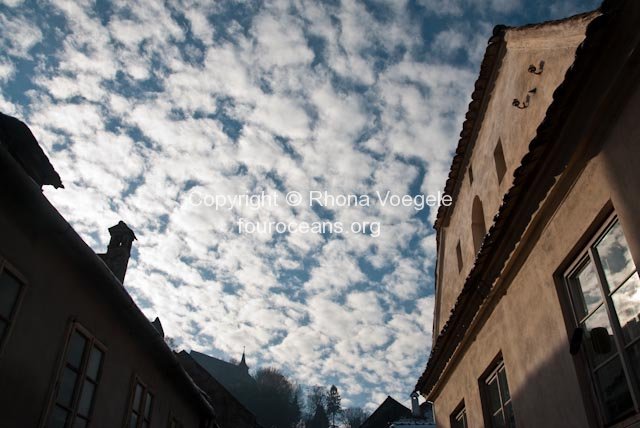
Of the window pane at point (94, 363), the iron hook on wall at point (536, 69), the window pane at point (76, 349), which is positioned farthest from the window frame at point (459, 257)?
the window pane at point (76, 349)

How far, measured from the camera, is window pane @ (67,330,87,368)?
8571mm

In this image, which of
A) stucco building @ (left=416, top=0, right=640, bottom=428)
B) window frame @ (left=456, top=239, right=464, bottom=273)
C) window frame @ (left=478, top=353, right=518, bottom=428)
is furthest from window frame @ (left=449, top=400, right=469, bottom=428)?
window frame @ (left=456, top=239, right=464, bottom=273)

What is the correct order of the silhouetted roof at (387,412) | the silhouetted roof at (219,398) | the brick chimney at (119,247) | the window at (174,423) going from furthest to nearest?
1. the silhouetted roof at (387,412)
2. the silhouetted roof at (219,398)
3. the brick chimney at (119,247)
4. the window at (174,423)

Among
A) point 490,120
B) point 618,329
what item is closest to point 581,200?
point 618,329

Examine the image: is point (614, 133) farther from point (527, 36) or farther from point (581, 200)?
point (527, 36)

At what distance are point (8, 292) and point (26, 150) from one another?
3554 millimetres

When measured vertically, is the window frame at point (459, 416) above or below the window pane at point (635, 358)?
above

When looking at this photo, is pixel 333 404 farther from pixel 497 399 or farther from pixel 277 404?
pixel 497 399

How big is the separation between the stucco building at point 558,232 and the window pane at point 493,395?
0.03m

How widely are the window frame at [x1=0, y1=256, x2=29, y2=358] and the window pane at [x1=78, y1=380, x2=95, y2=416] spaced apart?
2.28 metres

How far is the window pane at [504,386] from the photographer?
870 centimetres

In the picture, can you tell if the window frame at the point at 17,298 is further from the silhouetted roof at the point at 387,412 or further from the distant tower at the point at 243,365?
the distant tower at the point at 243,365

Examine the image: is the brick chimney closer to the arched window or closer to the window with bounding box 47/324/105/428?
the window with bounding box 47/324/105/428

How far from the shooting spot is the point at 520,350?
25.5ft
